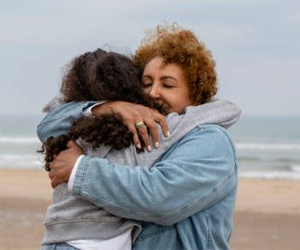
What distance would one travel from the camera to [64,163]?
2.20 m

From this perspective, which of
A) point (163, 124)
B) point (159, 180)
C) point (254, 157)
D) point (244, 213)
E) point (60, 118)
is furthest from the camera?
point (254, 157)

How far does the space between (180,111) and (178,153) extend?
293 millimetres

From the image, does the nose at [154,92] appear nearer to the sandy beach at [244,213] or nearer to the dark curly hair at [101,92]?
the dark curly hair at [101,92]

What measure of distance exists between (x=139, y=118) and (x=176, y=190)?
254mm

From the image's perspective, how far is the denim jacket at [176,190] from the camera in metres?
2.09

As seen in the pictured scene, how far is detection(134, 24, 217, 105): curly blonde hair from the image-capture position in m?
2.37

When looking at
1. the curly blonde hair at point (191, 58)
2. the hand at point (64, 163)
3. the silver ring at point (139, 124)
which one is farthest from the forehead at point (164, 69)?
the hand at point (64, 163)

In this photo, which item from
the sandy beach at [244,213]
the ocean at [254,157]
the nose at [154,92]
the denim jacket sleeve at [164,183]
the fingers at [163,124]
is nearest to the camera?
the denim jacket sleeve at [164,183]

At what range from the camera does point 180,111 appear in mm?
2400

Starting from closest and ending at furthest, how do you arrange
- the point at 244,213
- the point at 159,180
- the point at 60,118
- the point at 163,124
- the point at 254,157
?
the point at 159,180, the point at 163,124, the point at 60,118, the point at 244,213, the point at 254,157

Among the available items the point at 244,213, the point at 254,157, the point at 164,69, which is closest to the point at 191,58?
the point at 164,69

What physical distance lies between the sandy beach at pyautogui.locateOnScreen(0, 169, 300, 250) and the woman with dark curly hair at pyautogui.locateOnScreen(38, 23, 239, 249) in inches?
275

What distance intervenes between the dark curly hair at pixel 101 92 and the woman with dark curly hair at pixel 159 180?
0.03m

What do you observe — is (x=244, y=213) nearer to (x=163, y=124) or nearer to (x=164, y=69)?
(x=164, y=69)
